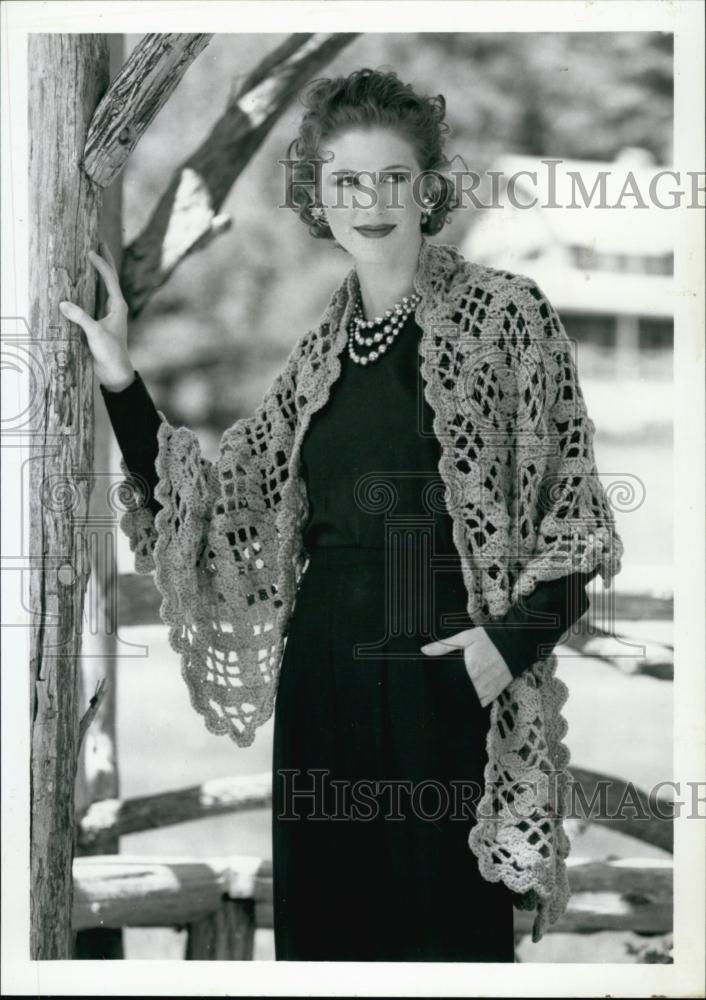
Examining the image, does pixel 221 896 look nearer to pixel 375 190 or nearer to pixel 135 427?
pixel 135 427

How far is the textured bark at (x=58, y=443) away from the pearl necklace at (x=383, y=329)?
1.61 feet

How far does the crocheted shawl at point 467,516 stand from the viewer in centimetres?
205

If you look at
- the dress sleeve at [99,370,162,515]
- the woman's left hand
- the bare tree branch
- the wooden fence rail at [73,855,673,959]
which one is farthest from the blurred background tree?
the wooden fence rail at [73,855,673,959]

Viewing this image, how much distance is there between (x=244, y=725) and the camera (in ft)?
7.22

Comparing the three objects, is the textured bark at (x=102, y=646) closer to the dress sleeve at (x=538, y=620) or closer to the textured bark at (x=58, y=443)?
the textured bark at (x=58, y=443)

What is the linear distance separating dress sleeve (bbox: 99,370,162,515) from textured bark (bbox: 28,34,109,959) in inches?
2.8

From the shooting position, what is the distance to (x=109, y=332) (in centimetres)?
219

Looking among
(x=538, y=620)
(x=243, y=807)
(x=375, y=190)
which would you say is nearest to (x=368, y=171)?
(x=375, y=190)

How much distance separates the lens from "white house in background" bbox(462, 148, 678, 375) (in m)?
2.18

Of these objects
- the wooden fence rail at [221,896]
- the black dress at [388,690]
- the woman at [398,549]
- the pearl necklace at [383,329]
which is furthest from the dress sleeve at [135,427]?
the wooden fence rail at [221,896]

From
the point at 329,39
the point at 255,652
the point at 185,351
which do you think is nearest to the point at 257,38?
the point at 329,39

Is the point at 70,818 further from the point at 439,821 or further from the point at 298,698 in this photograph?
the point at 439,821

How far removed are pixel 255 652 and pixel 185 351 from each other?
0.58 meters

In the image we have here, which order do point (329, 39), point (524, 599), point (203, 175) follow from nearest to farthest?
point (524, 599) → point (329, 39) → point (203, 175)
